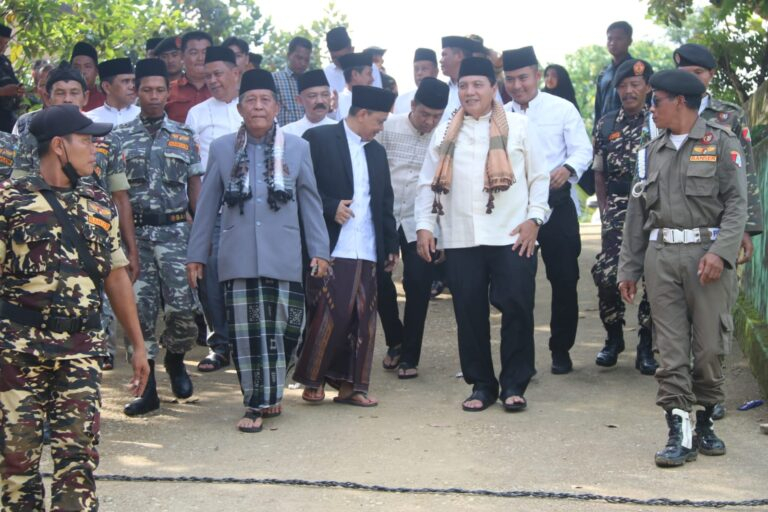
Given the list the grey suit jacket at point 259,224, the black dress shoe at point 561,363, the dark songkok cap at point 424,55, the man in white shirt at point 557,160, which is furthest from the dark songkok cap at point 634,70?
the dark songkok cap at point 424,55

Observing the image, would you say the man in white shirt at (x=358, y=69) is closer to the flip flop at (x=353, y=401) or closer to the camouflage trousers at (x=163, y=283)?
the camouflage trousers at (x=163, y=283)

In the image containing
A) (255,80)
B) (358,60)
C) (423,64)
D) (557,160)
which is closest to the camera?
(255,80)

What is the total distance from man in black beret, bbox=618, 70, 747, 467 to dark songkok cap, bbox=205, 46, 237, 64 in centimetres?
423

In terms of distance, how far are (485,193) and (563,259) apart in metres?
1.28

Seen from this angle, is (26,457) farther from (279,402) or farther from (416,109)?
(416,109)

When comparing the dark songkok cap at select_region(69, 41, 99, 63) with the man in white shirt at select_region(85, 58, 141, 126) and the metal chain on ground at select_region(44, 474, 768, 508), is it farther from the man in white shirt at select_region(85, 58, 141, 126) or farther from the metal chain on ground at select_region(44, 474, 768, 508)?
the metal chain on ground at select_region(44, 474, 768, 508)

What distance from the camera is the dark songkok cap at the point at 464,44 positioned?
11.1 meters

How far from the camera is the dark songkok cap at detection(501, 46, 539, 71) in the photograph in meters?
8.88

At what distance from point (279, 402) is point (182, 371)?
3.27ft

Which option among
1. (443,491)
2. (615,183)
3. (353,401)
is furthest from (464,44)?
(443,491)

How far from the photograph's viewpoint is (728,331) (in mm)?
6797

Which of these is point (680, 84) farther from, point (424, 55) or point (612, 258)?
point (424, 55)

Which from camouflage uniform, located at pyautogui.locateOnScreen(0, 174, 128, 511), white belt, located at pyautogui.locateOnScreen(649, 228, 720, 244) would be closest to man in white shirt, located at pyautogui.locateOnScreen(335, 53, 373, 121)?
white belt, located at pyautogui.locateOnScreen(649, 228, 720, 244)

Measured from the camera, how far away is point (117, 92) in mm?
9492
